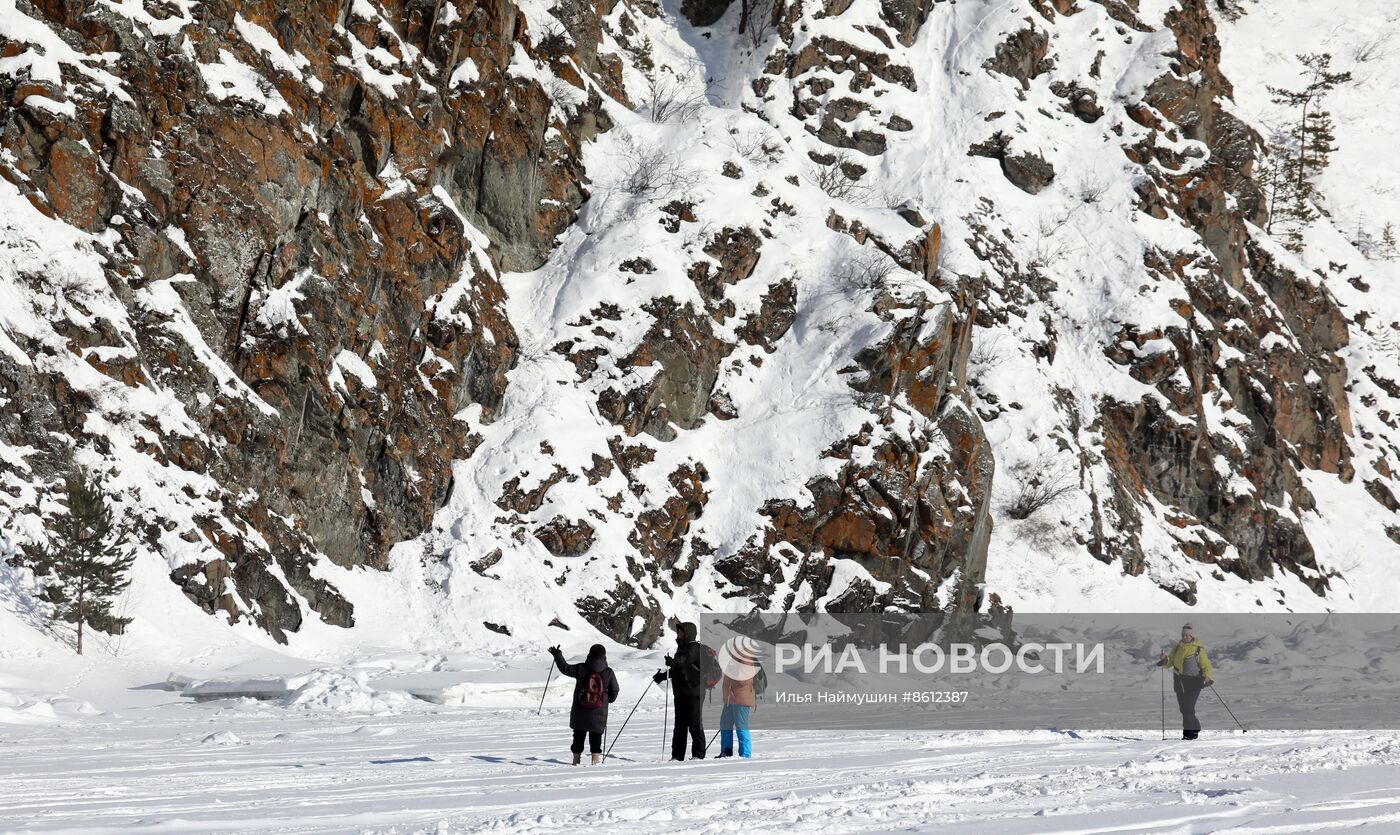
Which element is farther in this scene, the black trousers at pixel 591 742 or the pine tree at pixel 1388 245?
the pine tree at pixel 1388 245

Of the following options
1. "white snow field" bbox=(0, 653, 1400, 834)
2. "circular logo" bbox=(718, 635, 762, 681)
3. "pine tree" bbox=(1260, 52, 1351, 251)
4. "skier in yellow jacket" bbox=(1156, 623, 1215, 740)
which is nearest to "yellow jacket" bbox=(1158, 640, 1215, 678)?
"skier in yellow jacket" bbox=(1156, 623, 1215, 740)

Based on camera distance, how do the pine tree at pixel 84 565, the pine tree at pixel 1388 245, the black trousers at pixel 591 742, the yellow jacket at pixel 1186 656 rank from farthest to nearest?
1. the pine tree at pixel 1388 245
2. the pine tree at pixel 84 565
3. the yellow jacket at pixel 1186 656
4. the black trousers at pixel 591 742

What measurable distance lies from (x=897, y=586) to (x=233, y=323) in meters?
17.2

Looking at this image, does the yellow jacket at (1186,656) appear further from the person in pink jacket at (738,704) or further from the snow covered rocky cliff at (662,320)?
the snow covered rocky cliff at (662,320)

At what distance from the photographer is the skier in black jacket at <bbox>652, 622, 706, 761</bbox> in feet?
38.7

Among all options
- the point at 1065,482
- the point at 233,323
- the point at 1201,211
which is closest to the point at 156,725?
the point at 233,323

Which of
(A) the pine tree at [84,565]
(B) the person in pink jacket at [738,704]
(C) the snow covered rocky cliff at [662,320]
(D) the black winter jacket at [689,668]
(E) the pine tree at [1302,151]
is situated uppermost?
(E) the pine tree at [1302,151]

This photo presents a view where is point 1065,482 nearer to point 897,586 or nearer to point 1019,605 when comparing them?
point 1019,605

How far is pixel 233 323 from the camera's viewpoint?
25656 mm

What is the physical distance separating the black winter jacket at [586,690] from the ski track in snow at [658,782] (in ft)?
1.73

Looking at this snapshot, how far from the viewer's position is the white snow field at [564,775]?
7180mm

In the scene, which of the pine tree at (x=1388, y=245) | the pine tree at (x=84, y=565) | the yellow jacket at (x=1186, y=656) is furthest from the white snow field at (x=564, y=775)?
the pine tree at (x=1388, y=245)

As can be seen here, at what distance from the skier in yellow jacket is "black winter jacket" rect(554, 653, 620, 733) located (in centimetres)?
781

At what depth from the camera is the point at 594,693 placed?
38.3 feet
